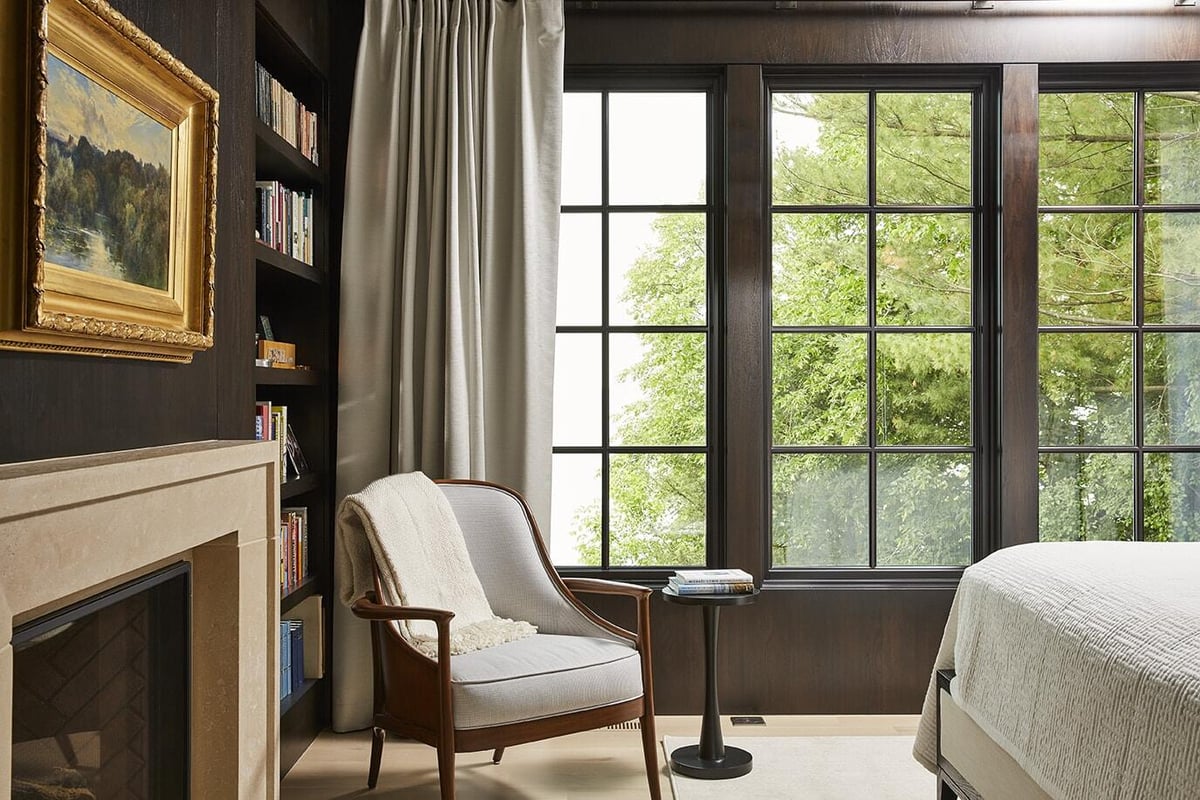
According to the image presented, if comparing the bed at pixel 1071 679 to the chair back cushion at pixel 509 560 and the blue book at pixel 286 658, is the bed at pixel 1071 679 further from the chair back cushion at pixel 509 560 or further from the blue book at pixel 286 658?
the blue book at pixel 286 658

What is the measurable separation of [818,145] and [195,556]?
2665 millimetres

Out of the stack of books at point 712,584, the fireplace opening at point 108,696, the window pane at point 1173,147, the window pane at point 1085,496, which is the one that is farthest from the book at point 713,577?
the window pane at point 1173,147

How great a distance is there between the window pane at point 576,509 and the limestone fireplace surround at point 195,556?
1429 millimetres

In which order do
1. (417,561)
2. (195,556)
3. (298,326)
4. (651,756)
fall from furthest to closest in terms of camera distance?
(298,326)
(417,561)
(651,756)
(195,556)

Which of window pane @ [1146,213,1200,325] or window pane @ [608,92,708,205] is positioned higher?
window pane @ [608,92,708,205]

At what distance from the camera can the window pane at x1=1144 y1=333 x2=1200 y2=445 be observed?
3641 mm

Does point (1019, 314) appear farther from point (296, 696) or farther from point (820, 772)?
point (296, 696)

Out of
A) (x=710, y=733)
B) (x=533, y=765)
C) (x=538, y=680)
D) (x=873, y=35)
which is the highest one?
(x=873, y=35)

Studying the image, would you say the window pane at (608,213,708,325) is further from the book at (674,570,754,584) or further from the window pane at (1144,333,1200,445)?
the window pane at (1144,333,1200,445)

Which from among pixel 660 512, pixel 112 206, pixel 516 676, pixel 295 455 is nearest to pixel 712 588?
pixel 660 512

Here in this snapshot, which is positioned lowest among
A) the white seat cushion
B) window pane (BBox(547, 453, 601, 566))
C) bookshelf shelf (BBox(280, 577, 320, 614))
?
the white seat cushion

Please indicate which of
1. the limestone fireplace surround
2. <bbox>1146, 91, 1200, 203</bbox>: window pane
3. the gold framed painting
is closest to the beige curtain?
the limestone fireplace surround

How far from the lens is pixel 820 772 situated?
2.98 meters

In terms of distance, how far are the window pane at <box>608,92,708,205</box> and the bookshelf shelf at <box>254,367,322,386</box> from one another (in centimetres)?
129
